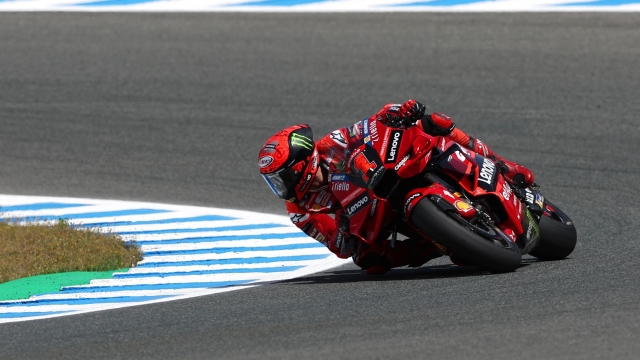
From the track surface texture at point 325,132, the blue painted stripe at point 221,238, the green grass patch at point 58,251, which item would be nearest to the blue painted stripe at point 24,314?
the track surface texture at point 325,132

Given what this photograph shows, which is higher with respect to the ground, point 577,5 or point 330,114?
point 577,5

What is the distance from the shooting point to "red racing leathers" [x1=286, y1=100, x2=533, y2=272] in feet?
24.7

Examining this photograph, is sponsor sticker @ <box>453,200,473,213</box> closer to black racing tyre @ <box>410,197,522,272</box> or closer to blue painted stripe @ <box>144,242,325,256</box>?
black racing tyre @ <box>410,197,522,272</box>

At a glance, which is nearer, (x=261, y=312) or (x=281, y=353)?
(x=281, y=353)

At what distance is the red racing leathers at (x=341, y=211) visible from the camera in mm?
7531

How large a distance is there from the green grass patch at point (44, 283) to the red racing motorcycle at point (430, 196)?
6.43 feet

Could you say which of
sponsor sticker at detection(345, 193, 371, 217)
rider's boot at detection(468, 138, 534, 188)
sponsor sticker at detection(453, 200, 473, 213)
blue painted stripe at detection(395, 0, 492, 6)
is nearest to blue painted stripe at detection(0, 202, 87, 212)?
sponsor sticker at detection(345, 193, 371, 217)

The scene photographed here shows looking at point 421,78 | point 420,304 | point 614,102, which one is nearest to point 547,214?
point 420,304

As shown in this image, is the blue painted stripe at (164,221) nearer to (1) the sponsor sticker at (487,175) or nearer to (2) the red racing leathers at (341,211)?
(2) the red racing leathers at (341,211)

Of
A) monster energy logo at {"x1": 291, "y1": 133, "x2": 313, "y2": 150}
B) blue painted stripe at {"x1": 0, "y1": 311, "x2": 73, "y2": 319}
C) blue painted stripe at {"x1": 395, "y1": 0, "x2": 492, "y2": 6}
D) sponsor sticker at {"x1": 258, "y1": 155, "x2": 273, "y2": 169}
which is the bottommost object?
blue painted stripe at {"x1": 0, "y1": 311, "x2": 73, "y2": 319}

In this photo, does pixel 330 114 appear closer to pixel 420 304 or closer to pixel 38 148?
pixel 38 148

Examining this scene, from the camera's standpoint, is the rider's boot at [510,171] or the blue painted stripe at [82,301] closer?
the blue painted stripe at [82,301]

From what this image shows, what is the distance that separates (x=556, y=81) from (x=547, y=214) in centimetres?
665

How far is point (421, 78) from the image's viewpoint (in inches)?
580
